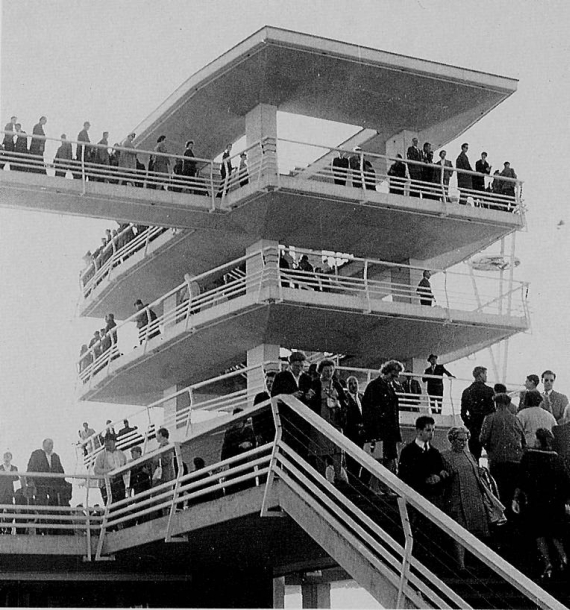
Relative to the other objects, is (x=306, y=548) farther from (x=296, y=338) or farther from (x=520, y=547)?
(x=296, y=338)

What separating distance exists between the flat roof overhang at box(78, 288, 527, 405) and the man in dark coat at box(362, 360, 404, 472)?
10.1m

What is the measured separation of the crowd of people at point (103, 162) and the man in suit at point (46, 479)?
6216 millimetres

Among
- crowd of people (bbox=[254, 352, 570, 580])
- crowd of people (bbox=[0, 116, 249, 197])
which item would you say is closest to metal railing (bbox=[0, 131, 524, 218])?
crowd of people (bbox=[0, 116, 249, 197])

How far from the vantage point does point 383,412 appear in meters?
12.3

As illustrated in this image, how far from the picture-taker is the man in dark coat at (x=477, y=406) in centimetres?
1448

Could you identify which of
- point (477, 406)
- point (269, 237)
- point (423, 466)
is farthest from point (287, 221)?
point (423, 466)

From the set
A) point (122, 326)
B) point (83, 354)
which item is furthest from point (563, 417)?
point (83, 354)

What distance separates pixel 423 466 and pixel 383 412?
147 cm

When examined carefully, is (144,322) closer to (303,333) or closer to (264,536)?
(303,333)

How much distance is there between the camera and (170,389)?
28656 mm

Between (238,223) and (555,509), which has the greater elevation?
(238,223)

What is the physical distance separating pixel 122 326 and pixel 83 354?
3.23m

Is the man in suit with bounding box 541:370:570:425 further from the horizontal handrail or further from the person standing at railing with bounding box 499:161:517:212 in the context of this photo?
the person standing at railing with bounding box 499:161:517:212

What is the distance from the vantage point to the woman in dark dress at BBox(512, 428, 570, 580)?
10664 millimetres
